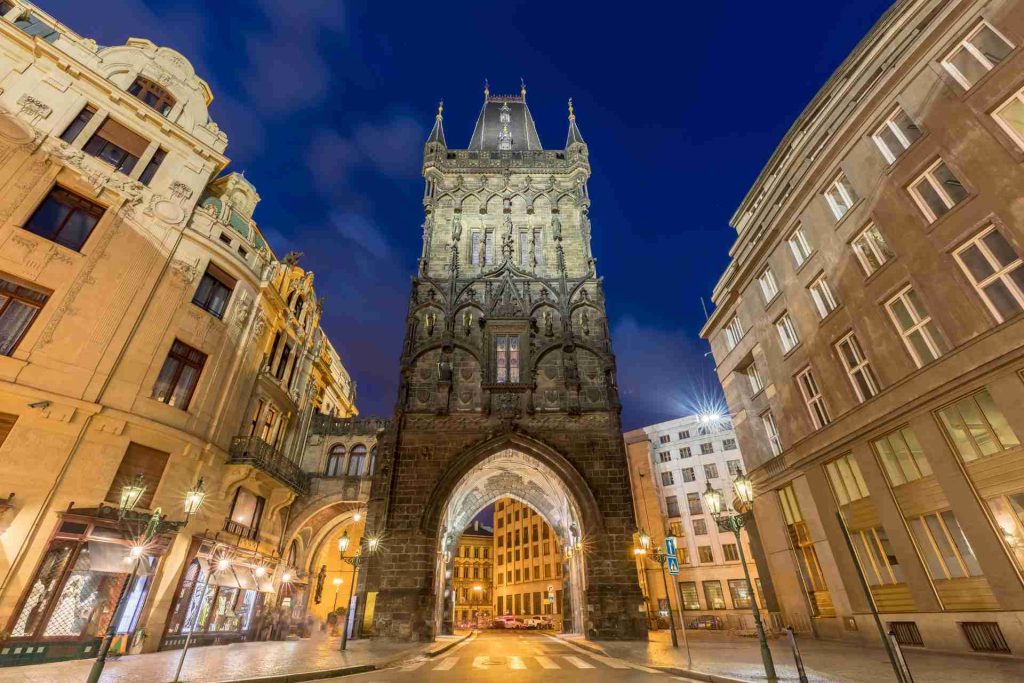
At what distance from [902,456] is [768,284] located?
31.0 ft

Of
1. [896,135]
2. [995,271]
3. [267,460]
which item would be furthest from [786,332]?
[267,460]

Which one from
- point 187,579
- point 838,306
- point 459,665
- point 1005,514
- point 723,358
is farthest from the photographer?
point 723,358

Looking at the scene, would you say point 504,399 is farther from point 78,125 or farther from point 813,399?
point 78,125

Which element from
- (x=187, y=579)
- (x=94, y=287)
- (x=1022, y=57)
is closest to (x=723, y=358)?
(x=1022, y=57)

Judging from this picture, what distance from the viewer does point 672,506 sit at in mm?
52250

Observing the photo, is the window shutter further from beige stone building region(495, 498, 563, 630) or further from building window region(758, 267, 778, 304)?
beige stone building region(495, 498, 563, 630)

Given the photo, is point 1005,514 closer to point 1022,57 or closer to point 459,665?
point 1022,57

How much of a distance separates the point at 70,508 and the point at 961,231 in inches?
1046

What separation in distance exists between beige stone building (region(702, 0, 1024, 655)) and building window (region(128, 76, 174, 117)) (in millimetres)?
29167

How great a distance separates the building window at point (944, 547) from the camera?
1105 centimetres

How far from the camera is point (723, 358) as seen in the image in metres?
24.1

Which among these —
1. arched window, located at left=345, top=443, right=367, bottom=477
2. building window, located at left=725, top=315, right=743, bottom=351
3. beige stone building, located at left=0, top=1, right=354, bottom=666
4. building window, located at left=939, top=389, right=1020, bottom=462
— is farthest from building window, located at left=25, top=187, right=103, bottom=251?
building window, located at left=725, top=315, right=743, bottom=351

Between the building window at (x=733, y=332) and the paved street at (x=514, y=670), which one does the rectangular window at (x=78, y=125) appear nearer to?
the paved street at (x=514, y=670)

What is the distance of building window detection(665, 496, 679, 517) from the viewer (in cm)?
5172
